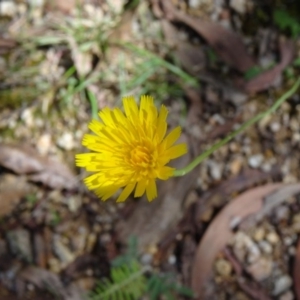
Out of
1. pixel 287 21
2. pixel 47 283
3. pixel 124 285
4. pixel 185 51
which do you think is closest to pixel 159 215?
pixel 124 285

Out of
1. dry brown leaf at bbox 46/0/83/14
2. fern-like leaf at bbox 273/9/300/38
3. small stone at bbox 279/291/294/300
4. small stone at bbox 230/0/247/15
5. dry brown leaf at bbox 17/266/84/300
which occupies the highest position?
dry brown leaf at bbox 46/0/83/14

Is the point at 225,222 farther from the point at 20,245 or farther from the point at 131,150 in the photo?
the point at 20,245

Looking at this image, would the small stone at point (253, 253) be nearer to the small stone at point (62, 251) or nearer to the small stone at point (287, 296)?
the small stone at point (287, 296)

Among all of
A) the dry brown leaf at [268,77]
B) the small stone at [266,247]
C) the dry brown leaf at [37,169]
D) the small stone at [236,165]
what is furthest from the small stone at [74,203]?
the dry brown leaf at [268,77]

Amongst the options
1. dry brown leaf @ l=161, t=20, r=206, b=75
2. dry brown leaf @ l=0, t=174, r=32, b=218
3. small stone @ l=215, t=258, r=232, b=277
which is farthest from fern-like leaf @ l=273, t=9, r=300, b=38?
dry brown leaf @ l=0, t=174, r=32, b=218

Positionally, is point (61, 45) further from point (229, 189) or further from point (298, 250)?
point (298, 250)

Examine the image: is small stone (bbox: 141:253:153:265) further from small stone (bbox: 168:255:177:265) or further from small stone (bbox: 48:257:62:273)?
small stone (bbox: 48:257:62:273)

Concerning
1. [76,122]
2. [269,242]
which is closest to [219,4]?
[76,122]
